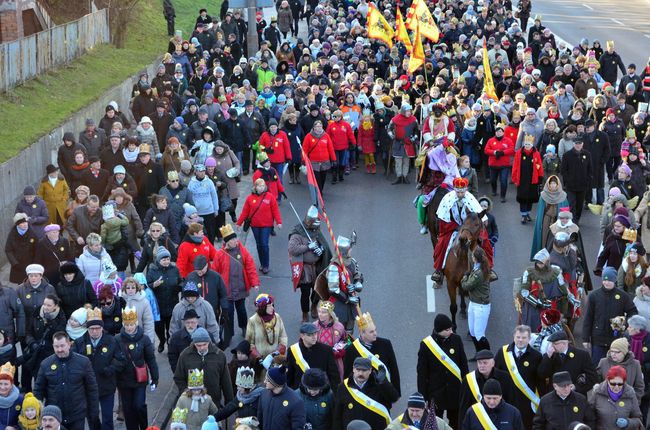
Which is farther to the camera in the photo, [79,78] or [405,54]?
[405,54]

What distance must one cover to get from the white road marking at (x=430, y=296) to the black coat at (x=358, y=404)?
6.46m

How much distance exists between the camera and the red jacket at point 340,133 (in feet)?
86.4

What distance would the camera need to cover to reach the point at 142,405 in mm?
14812

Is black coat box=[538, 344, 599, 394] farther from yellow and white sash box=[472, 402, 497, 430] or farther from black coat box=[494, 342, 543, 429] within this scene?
yellow and white sash box=[472, 402, 497, 430]

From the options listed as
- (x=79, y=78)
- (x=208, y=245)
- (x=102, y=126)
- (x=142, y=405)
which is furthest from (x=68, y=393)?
(x=79, y=78)

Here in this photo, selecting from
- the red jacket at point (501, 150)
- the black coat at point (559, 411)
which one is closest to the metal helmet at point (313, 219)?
the black coat at point (559, 411)

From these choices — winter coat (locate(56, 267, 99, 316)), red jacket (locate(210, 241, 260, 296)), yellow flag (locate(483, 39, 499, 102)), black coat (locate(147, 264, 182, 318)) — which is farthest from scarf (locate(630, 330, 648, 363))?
yellow flag (locate(483, 39, 499, 102))

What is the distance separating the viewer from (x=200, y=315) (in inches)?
617

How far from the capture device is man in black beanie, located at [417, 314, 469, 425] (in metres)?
14.0

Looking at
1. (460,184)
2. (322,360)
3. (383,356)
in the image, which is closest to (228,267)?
(460,184)

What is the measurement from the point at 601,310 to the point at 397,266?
595 centimetres

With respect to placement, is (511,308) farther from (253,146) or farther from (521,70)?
(521,70)

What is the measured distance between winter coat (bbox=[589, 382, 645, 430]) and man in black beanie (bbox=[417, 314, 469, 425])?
153 centimetres

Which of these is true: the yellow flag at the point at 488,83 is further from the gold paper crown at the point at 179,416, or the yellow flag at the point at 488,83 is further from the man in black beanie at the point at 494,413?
the man in black beanie at the point at 494,413
